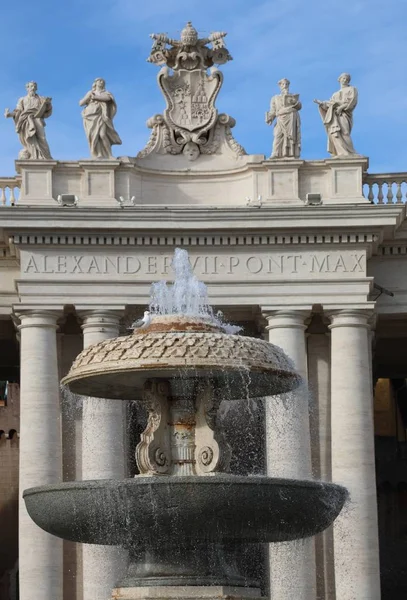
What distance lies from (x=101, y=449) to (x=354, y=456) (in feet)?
19.5

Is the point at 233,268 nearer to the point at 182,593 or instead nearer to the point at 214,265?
the point at 214,265

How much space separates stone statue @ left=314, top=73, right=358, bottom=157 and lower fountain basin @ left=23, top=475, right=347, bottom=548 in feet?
67.0

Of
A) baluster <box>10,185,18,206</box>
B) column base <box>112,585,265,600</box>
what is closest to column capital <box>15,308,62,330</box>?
baluster <box>10,185,18,206</box>

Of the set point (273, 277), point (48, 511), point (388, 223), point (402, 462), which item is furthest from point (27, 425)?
point (402, 462)

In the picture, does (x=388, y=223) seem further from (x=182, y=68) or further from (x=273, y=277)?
(x=182, y=68)

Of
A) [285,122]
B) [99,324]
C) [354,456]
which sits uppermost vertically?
[285,122]

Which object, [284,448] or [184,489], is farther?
[284,448]

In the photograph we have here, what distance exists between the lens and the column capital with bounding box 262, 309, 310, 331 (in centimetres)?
4228

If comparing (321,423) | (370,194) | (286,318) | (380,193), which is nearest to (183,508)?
(286,318)

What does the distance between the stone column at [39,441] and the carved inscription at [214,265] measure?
125 cm

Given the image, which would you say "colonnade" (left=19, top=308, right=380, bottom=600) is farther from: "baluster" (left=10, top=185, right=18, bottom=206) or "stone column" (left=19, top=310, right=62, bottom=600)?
"baluster" (left=10, top=185, right=18, bottom=206)

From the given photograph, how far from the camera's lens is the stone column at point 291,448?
40375 mm

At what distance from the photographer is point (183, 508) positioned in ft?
75.8

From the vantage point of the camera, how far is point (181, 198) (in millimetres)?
44188
